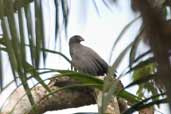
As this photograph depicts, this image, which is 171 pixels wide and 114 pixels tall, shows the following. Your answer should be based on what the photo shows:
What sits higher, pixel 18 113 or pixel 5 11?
pixel 5 11

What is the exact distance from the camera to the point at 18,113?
2385 mm

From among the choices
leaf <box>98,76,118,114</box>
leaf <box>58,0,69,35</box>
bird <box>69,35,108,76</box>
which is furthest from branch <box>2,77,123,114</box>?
leaf <box>58,0,69,35</box>

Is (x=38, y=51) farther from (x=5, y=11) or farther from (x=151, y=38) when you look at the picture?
(x=151, y=38)

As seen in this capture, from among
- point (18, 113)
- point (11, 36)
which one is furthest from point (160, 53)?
Result: point (18, 113)

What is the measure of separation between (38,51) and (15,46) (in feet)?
0.12

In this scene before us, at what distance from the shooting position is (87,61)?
3838 mm

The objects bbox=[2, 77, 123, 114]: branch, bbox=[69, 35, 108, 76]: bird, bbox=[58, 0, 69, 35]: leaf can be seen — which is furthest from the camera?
bbox=[69, 35, 108, 76]: bird

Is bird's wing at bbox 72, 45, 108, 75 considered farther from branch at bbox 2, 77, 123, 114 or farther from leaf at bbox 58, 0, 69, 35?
leaf at bbox 58, 0, 69, 35

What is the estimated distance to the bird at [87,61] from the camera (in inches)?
144

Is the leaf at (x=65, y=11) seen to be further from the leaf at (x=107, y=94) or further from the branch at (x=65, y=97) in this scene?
the branch at (x=65, y=97)

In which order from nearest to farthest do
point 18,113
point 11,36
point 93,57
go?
point 11,36 < point 18,113 < point 93,57

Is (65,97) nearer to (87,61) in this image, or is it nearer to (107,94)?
(87,61)

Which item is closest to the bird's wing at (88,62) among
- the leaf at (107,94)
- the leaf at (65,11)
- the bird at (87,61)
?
the bird at (87,61)

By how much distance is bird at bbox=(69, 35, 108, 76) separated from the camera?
3664 millimetres
